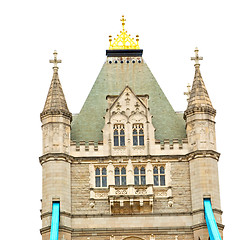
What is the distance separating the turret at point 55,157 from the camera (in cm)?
5772

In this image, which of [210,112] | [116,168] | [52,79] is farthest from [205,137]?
[52,79]

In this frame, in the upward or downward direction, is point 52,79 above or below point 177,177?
above

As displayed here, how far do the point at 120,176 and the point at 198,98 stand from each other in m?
6.53

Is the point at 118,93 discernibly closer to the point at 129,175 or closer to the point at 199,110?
the point at 199,110

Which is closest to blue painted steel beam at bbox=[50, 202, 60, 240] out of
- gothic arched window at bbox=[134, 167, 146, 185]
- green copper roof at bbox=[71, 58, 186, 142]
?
gothic arched window at bbox=[134, 167, 146, 185]

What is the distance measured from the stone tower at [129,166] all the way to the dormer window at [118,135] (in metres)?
0.06

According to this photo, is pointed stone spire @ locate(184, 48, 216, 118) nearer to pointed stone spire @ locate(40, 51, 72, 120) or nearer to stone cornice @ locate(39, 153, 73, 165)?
pointed stone spire @ locate(40, 51, 72, 120)

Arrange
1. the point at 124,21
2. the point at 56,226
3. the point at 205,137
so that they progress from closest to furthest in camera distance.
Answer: the point at 56,226 → the point at 205,137 → the point at 124,21

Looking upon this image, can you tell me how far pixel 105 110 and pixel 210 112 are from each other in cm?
641

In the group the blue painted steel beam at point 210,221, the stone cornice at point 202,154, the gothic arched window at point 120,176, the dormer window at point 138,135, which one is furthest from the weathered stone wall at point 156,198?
the dormer window at point 138,135

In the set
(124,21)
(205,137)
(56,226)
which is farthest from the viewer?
(124,21)

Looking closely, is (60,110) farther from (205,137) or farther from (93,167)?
(205,137)

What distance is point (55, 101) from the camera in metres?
60.7

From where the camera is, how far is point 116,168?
59.5m
